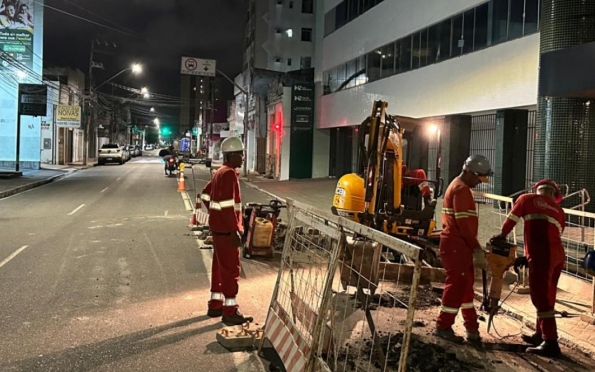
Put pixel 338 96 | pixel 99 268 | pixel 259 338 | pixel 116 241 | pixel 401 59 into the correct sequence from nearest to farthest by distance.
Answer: pixel 259 338
pixel 99 268
pixel 116 241
pixel 401 59
pixel 338 96

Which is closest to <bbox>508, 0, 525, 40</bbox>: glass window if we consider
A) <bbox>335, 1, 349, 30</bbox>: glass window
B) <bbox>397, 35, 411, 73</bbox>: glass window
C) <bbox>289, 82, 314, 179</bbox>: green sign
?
<bbox>397, 35, 411, 73</bbox>: glass window

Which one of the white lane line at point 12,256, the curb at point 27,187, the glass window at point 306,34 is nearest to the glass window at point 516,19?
the white lane line at point 12,256

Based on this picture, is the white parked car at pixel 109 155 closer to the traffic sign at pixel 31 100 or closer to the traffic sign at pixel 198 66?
the traffic sign at pixel 31 100

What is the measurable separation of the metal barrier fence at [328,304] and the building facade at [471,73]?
597cm

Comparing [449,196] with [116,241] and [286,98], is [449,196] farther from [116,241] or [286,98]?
[286,98]

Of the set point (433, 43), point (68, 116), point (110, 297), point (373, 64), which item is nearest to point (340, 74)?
point (373, 64)

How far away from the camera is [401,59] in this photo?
23.1 metres

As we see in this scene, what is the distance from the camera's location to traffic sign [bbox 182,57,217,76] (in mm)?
34125

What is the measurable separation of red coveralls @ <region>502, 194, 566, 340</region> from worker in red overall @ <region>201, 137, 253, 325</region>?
310 centimetres

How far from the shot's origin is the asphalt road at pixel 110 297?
16.5 feet

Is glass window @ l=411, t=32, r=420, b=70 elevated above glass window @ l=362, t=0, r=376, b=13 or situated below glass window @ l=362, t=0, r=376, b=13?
below

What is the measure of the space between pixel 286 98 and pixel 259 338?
28917 millimetres

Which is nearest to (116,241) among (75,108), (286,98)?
(286,98)

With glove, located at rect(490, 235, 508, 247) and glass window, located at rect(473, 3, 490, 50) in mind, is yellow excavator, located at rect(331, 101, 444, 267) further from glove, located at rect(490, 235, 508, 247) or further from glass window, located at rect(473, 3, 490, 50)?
glass window, located at rect(473, 3, 490, 50)
